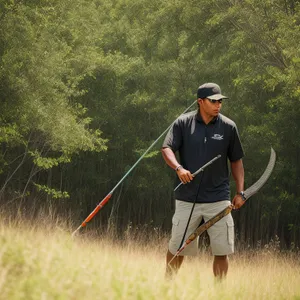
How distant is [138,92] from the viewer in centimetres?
2970

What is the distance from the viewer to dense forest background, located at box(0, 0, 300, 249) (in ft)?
57.0

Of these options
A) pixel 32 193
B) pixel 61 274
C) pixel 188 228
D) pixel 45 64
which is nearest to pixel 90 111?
pixel 32 193

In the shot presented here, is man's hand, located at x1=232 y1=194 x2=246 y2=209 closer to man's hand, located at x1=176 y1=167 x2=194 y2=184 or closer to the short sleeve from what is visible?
man's hand, located at x1=176 y1=167 x2=194 y2=184

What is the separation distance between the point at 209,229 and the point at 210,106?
1.06 metres

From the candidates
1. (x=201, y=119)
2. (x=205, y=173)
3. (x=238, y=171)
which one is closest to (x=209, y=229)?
(x=205, y=173)

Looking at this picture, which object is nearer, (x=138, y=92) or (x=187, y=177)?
(x=187, y=177)

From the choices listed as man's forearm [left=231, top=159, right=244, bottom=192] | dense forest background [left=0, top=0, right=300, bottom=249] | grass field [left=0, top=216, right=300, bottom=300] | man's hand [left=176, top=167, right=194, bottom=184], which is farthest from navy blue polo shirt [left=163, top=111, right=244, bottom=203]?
dense forest background [left=0, top=0, right=300, bottom=249]

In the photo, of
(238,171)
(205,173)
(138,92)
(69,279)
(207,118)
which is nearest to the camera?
(69,279)

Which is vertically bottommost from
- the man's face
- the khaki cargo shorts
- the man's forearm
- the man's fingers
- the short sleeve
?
the khaki cargo shorts

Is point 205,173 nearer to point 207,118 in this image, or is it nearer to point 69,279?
point 207,118

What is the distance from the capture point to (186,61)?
26.8 metres

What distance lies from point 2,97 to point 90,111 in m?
13.1

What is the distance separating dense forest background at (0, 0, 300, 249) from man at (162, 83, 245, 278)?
335 cm

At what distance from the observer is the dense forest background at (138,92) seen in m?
17.4
